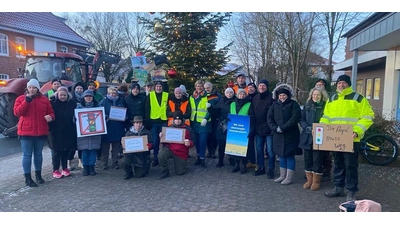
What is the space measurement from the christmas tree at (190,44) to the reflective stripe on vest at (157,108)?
3229 mm

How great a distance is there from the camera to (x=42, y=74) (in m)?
11.1

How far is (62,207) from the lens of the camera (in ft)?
15.7

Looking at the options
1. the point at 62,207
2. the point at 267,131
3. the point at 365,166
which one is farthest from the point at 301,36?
the point at 62,207

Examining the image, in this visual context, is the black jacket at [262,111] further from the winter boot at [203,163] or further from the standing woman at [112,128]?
the standing woman at [112,128]

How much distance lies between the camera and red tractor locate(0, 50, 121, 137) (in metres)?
9.79

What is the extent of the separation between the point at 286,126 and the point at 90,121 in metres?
3.81

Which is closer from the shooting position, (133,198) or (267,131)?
(133,198)

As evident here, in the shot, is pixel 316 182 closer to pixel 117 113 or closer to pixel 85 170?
pixel 117 113

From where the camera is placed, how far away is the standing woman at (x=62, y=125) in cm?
614

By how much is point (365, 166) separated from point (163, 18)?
23.7 feet

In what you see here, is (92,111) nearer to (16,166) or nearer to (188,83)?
(16,166)

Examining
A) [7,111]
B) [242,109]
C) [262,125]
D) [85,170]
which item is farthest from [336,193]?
[7,111]

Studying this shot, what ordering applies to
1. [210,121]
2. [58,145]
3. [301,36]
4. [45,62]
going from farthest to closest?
1. [301,36]
2. [45,62]
3. [210,121]
4. [58,145]

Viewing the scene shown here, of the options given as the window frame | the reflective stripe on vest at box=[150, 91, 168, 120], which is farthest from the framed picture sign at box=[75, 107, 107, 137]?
the window frame
